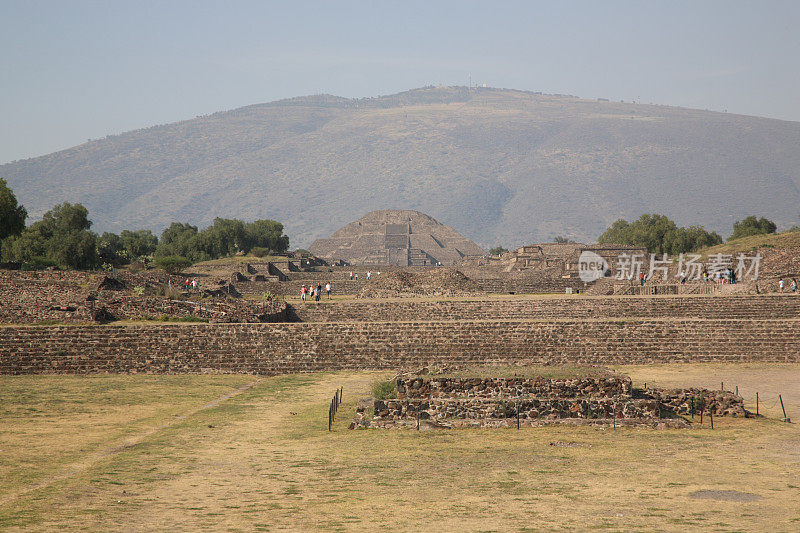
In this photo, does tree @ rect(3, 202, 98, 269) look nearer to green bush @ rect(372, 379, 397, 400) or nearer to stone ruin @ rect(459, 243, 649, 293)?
stone ruin @ rect(459, 243, 649, 293)

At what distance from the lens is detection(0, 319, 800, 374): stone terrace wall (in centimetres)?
2675

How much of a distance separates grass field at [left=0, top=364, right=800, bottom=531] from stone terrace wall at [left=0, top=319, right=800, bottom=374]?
21.1ft

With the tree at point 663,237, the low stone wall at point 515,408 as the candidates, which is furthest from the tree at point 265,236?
the low stone wall at point 515,408

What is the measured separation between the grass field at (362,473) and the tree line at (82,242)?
102 feet

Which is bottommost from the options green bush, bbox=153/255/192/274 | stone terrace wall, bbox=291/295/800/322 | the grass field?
the grass field

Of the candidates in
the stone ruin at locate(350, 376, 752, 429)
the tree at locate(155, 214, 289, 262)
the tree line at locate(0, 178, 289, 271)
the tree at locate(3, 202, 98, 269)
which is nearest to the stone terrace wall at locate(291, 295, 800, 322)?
the stone ruin at locate(350, 376, 752, 429)

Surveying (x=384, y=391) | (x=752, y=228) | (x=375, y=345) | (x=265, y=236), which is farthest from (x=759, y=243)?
(x=265, y=236)

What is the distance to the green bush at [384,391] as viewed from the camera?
60.8ft

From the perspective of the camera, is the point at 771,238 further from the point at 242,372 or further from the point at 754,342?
the point at 242,372

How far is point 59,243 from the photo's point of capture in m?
54.3

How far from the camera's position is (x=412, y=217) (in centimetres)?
10419

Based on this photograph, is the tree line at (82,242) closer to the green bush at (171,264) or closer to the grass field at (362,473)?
the green bush at (171,264)

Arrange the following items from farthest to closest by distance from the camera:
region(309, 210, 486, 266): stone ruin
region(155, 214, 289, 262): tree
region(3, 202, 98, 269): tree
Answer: region(309, 210, 486, 266): stone ruin
region(155, 214, 289, 262): tree
region(3, 202, 98, 269): tree

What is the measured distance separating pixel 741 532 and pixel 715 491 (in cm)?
218
